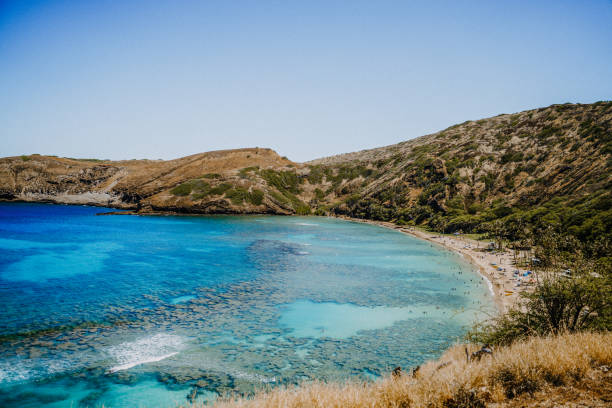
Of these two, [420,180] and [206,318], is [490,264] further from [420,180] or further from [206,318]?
[420,180]

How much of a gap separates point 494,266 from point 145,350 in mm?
40952

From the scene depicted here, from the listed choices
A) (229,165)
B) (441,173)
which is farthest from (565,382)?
(229,165)

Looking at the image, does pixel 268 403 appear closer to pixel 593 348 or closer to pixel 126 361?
pixel 593 348

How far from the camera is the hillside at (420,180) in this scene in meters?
67.5

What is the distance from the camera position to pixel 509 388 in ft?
26.2

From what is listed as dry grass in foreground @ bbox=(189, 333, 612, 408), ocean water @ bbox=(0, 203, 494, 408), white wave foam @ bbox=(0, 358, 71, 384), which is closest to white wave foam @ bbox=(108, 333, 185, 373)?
ocean water @ bbox=(0, 203, 494, 408)

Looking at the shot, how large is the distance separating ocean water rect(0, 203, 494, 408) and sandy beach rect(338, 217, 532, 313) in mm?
1445

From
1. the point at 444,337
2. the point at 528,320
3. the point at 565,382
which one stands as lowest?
the point at 444,337

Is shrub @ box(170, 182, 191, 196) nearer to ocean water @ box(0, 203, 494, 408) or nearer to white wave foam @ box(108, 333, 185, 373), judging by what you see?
ocean water @ box(0, 203, 494, 408)

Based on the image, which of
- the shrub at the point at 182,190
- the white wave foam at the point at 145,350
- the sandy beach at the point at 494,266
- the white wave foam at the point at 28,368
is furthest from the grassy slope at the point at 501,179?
the white wave foam at the point at 28,368

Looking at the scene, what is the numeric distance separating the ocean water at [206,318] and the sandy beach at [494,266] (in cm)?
144

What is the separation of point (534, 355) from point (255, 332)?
57.2 ft

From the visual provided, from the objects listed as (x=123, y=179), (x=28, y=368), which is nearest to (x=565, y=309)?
(x=28, y=368)

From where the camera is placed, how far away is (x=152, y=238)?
204 ft
